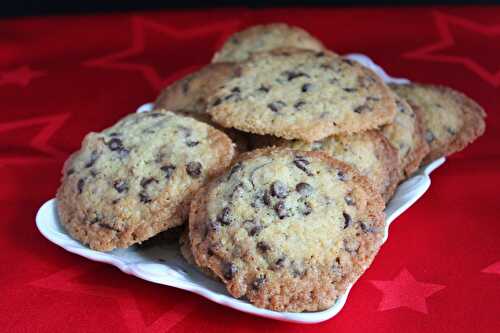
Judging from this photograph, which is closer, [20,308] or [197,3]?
[20,308]

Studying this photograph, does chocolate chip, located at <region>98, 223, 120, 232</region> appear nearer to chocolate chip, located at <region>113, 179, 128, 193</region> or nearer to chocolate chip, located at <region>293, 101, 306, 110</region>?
chocolate chip, located at <region>113, 179, 128, 193</region>

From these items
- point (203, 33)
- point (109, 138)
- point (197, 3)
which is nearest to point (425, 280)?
point (109, 138)

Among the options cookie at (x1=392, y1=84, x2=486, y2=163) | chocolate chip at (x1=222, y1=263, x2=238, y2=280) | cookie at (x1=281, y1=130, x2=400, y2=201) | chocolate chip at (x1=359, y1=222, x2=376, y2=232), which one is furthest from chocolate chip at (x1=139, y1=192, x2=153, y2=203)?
cookie at (x1=392, y1=84, x2=486, y2=163)

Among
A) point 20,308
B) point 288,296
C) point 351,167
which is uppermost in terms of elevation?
point 351,167

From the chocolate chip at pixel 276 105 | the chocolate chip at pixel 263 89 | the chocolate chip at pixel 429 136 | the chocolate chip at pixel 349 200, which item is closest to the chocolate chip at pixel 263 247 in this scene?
the chocolate chip at pixel 349 200

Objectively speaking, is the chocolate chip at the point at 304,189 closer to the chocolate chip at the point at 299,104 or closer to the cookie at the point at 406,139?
the chocolate chip at the point at 299,104

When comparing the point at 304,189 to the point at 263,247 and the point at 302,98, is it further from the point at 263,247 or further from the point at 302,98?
the point at 302,98

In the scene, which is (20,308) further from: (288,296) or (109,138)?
(288,296)
